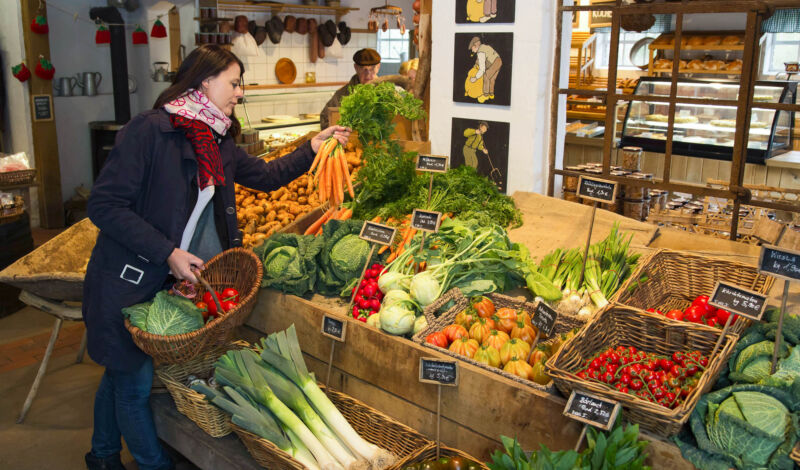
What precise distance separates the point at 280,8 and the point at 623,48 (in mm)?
5381

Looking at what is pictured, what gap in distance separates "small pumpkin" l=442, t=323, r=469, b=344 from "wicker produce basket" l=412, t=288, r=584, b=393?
8 cm

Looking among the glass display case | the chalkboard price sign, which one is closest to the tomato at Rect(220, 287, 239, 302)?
the glass display case

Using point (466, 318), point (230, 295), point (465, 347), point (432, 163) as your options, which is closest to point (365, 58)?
point (432, 163)

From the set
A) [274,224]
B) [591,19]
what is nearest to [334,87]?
[591,19]

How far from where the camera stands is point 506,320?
277 cm

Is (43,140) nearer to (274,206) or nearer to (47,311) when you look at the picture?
(274,206)

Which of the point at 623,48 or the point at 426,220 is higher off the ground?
the point at 623,48

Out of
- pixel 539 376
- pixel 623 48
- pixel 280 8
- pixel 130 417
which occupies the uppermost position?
pixel 280 8

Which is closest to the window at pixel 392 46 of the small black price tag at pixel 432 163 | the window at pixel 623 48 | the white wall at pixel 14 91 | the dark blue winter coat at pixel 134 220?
the window at pixel 623 48

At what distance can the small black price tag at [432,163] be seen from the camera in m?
3.35

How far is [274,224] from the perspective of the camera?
438 centimetres

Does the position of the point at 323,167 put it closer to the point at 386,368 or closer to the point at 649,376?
the point at 386,368

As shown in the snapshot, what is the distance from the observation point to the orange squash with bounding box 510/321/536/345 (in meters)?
2.69

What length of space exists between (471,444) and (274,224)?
7.55 feet
